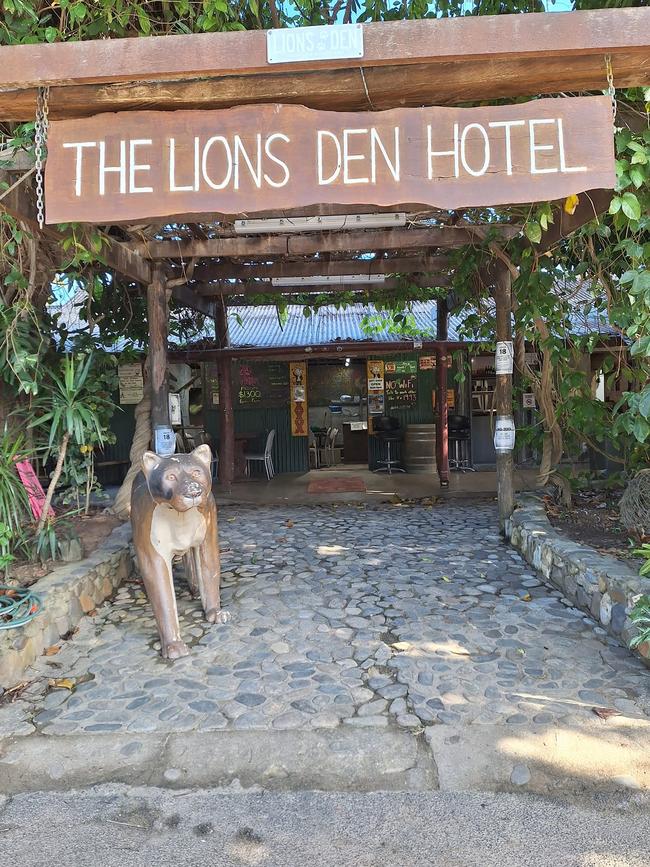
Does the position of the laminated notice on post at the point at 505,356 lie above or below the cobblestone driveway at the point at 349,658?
above

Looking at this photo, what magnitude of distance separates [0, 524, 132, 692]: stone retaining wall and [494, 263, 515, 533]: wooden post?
148 inches

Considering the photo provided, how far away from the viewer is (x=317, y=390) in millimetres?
12672

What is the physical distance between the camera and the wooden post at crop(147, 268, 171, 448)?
19.1 feet

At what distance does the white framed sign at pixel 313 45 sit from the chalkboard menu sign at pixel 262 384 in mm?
9345

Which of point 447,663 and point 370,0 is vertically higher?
point 370,0

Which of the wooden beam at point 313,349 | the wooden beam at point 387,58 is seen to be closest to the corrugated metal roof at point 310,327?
the wooden beam at point 313,349

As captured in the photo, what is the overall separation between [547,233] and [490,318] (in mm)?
2408

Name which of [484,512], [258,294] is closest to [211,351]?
[258,294]

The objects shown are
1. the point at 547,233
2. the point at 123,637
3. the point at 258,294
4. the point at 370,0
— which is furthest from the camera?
the point at 258,294

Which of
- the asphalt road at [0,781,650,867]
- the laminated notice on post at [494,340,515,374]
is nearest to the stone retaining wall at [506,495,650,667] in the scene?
the asphalt road at [0,781,650,867]

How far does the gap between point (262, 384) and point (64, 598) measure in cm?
825

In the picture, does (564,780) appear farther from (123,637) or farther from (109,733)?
(123,637)

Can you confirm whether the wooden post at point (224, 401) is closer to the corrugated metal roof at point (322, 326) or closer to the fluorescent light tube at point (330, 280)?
the corrugated metal roof at point (322, 326)

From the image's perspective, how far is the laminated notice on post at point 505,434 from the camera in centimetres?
593
